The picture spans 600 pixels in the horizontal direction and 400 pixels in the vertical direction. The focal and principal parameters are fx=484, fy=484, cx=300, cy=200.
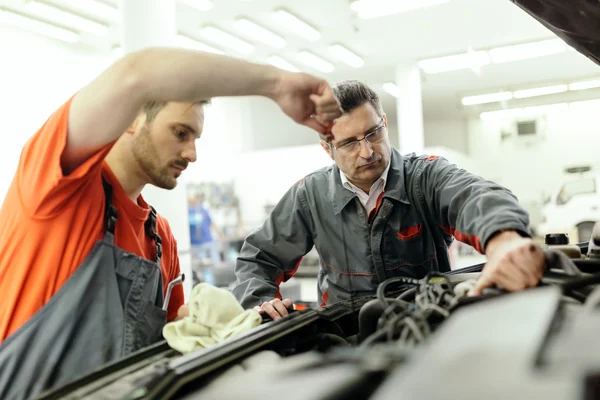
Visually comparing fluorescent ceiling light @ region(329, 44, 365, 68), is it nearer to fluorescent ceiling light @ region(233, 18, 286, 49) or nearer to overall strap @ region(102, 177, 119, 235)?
fluorescent ceiling light @ region(233, 18, 286, 49)

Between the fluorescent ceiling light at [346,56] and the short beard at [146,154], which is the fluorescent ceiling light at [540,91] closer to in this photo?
the fluorescent ceiling light at [346,56]

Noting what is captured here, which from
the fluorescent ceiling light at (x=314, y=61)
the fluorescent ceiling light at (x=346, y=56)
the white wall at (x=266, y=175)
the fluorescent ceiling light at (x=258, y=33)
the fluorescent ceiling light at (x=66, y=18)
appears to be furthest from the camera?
the white wall at (x=266, y=175)

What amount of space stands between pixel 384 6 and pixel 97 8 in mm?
2910

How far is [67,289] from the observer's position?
0.90 m

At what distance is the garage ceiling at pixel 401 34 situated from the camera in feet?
16.3

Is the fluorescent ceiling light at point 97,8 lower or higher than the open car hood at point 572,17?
higher

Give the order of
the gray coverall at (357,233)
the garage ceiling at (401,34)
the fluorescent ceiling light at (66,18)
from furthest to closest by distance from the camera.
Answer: the garage ceiling at (401,34) < the fluorescent ceiling light at (66,18) < the gray coverall at (357,233)

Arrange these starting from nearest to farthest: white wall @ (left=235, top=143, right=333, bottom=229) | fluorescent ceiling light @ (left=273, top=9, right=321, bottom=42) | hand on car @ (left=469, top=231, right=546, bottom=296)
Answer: hand on car @ (left=469, top=231, right=546, bottom=296) < fluorescent ceiling light @ (left=273, top=9, right=321, bottom=42) < white wall @ (left=235, top=143, right=333, bottom=229)

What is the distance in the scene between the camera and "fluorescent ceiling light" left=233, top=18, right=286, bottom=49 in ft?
17.8

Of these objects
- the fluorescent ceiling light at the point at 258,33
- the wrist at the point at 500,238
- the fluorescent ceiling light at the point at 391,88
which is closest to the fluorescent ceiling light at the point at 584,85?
the fluorescent ceiling light at the point at 391,88

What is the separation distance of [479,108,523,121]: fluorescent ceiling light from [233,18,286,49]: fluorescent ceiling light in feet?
17.8

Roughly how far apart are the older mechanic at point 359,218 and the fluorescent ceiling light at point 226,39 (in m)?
4.50

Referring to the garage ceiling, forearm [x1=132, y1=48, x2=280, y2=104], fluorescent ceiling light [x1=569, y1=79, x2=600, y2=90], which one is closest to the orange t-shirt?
forearm [x1=132, y1=48, x2=280, y2=104]

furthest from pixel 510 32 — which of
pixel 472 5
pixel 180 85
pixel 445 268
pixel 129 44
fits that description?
pixel 180 85
